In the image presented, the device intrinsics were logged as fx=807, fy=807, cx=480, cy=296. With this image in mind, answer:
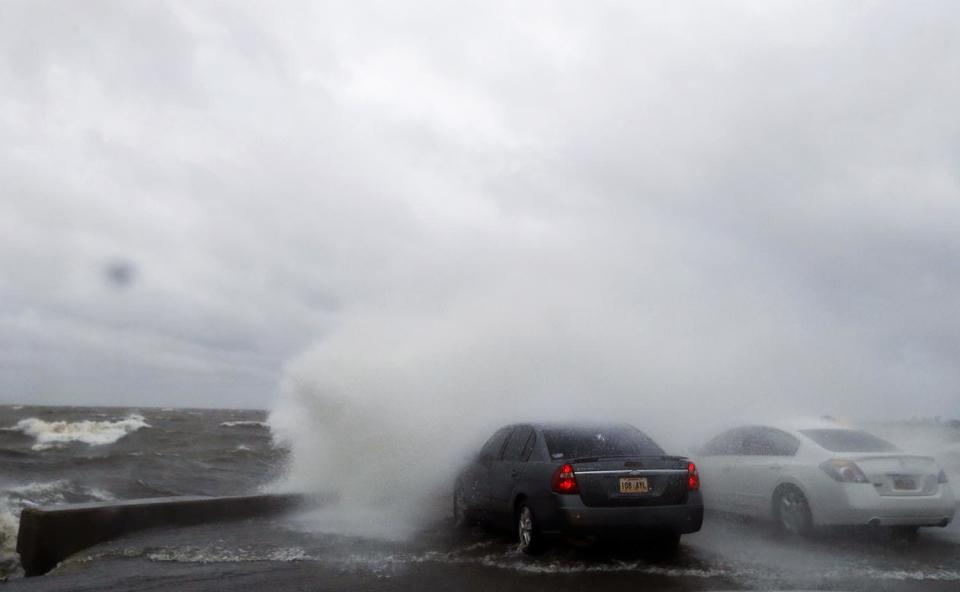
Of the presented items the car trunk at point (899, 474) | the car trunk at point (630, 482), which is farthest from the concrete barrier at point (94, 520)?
the car trunk at point (899, 474)

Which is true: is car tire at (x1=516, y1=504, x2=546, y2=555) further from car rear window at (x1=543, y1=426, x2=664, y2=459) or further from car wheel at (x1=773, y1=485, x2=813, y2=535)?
car wheel at (x1=773, y1=485, x2=813, y2=535)

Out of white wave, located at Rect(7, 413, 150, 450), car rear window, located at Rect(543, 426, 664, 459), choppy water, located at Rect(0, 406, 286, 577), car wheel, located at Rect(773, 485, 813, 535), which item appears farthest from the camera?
white wave, located at Rect(7, 413, 150, 450)

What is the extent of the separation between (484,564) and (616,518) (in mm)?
1313

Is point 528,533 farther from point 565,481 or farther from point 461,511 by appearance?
point 461,511

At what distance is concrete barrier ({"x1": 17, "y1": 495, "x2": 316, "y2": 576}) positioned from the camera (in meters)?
8.34

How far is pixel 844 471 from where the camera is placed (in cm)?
848

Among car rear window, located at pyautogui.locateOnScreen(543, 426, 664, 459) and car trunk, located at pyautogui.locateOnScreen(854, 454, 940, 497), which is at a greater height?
car rear window, located at pyautogui.locateOnScreen(543, 426, 664, 459)

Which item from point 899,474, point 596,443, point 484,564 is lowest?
point 484,564

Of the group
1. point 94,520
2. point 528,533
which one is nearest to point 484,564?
point 528,533

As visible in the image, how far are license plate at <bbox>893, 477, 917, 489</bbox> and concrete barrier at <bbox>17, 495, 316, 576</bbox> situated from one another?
777 centimetres

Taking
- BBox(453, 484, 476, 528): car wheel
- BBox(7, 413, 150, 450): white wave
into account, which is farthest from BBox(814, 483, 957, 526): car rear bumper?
BBox(7, 413, 150, 450): white wave

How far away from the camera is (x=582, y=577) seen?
691cm

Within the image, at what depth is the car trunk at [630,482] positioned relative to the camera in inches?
294

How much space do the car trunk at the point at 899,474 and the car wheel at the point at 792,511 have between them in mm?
753
